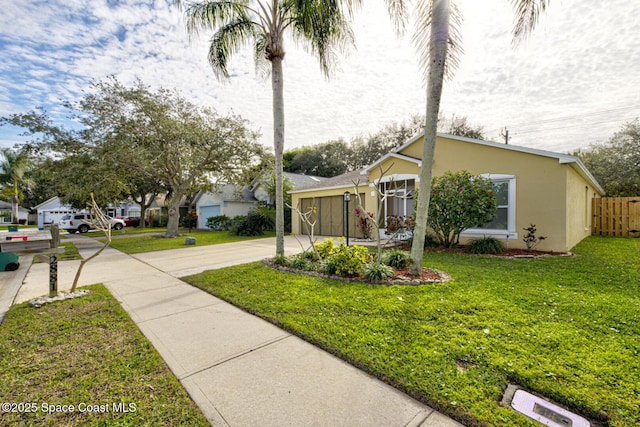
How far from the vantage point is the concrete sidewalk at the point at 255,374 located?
1.99 metres

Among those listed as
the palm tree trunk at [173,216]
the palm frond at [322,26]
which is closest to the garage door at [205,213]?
the palm tree trunk at [173,216]

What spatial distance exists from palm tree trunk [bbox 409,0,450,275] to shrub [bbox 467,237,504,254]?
417cm

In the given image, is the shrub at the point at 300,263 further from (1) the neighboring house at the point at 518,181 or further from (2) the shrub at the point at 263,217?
(2) the shrub at the point at 263,217

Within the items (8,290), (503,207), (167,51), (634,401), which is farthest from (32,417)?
(503,207)

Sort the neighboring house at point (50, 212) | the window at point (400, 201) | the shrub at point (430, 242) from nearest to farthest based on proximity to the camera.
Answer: the shrub at point (430, 242) → the window at point (400, 201) → the neighboring house at point (50, 212)

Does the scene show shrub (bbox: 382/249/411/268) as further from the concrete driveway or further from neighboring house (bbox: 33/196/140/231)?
neighboring house (bbox: 33/196/140/231)

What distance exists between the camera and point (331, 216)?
15.0 metres

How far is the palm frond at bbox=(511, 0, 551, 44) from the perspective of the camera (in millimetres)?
5305

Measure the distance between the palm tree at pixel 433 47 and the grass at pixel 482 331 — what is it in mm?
1540

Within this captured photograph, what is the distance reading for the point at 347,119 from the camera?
1494 cm

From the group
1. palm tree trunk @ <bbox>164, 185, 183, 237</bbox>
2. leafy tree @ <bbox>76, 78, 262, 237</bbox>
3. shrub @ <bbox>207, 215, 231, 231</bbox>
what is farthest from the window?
shrub @ <bbox>207, 215, 231, 231</bbox>

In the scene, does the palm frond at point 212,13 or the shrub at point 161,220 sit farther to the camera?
the shrub at point 161,220

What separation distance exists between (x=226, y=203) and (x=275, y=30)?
18.0 metres

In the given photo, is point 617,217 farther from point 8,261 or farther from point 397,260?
point 8,261
